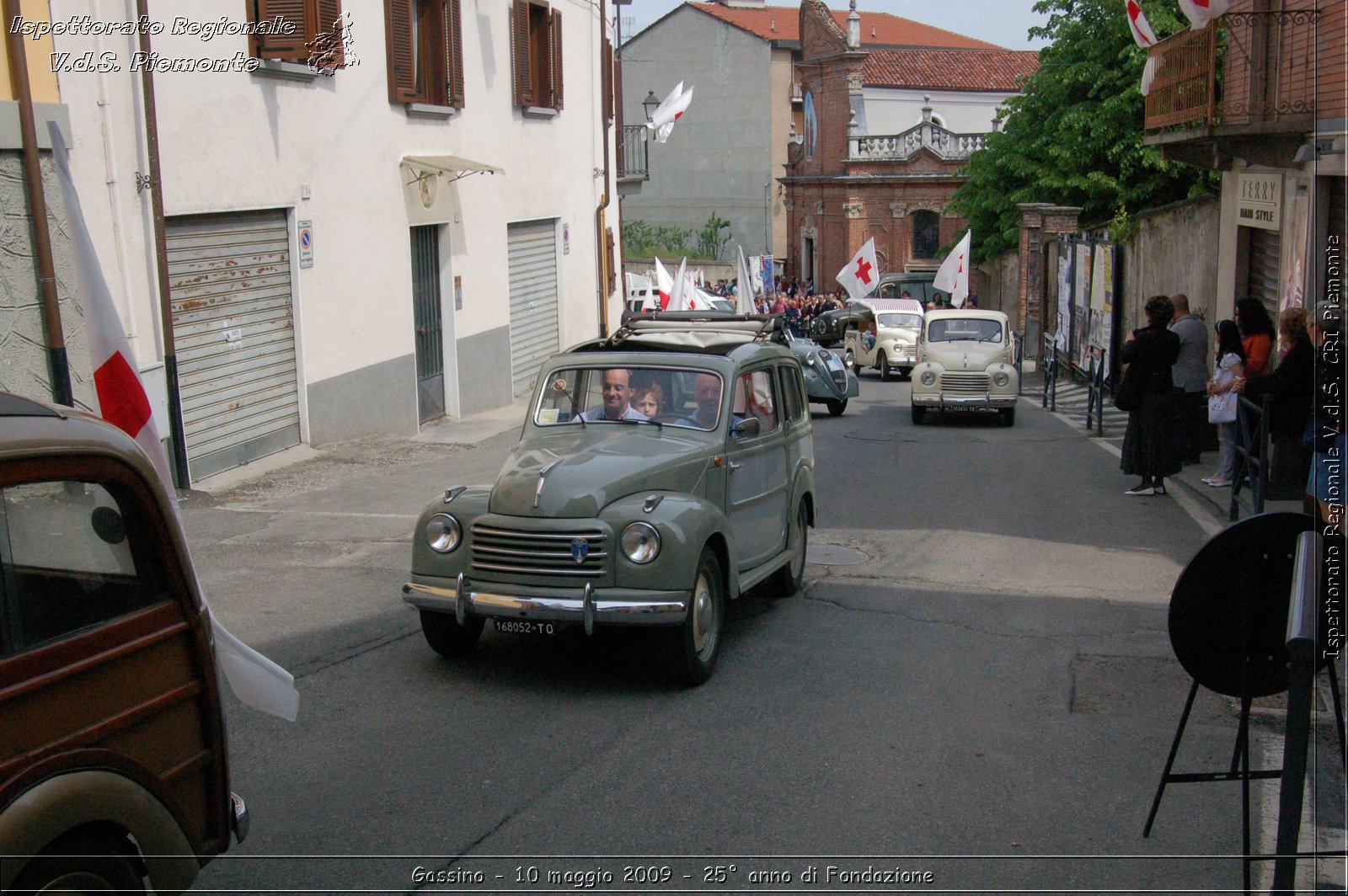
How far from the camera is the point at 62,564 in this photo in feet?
11.7

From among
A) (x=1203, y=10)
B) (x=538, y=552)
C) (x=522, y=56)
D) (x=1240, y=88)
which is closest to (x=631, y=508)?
(x=538, y=552)

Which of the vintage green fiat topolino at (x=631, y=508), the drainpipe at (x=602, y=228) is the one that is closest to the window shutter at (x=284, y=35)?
the vintage green fiat topolino at (x=631, y=508)

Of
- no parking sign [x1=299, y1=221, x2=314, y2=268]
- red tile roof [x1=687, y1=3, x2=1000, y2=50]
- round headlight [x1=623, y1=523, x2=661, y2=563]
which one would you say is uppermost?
red tile roof [x1=687, y1=3, x2=1000, y2=50]

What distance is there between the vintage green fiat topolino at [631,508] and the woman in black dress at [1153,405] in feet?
17.6

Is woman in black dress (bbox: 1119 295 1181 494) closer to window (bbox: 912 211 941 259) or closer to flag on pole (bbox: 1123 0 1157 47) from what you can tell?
flag on pole (bbox: 1123 0 1157 47)

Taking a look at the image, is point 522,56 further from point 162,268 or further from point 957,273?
point 957,273

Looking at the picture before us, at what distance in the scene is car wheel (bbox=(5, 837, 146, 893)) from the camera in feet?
10.5

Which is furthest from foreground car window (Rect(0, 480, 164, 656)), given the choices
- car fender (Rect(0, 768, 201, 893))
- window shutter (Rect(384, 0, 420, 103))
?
window shutter (Rect(384, 0, 420, 103))

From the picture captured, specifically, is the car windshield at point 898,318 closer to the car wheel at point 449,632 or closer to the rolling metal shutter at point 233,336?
the rolling metal shutter at point 233,336

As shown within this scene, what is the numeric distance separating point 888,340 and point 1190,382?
1711 centimetres

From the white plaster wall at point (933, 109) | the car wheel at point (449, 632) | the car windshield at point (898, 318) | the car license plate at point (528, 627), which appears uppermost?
the white plaster wall at point (933, 109)

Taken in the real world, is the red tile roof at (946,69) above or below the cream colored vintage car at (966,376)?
above

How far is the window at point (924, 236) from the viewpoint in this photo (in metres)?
59.6

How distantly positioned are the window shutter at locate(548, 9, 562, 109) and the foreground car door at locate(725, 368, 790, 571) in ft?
53.6
